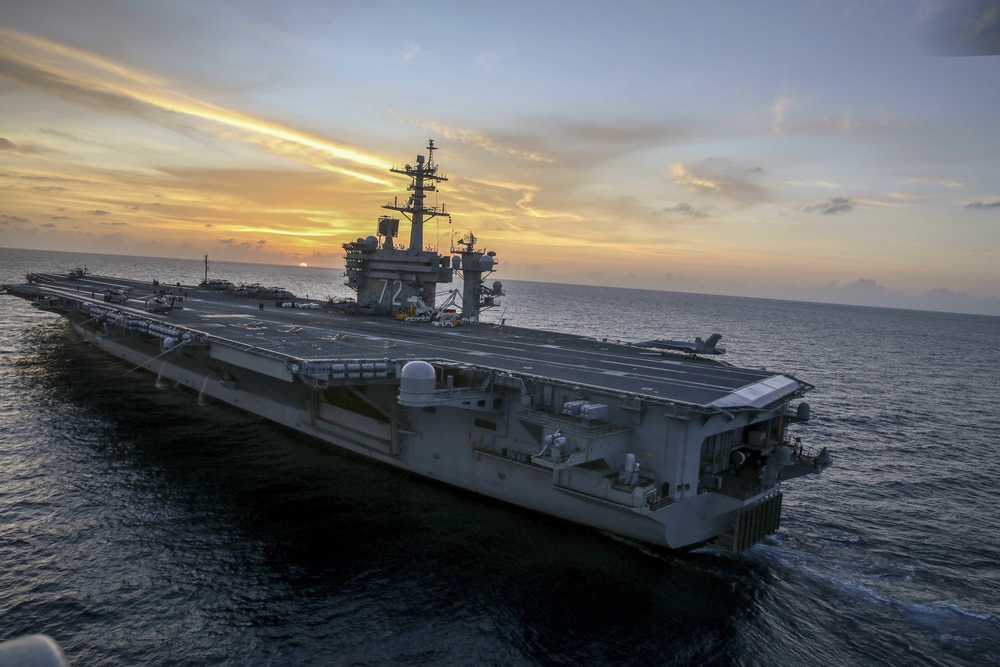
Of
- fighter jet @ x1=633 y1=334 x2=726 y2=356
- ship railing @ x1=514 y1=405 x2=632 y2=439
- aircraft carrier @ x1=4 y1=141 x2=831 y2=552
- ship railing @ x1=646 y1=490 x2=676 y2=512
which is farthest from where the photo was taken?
fighter jet @ x1=633 y1=334 x2=726 y2=356

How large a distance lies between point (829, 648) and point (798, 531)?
5863 mm

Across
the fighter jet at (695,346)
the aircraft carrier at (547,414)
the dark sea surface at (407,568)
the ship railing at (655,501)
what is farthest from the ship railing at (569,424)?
the fighter jet at (695,346)

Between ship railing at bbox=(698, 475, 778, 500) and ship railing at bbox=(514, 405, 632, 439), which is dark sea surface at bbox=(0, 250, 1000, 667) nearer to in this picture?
ship railing at bbox=(698, 475, 778, 500)

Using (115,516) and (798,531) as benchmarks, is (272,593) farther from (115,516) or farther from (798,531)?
(798,531)

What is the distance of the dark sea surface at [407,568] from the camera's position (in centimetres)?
1105

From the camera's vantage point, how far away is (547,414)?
581 inches

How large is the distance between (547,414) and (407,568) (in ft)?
15.8

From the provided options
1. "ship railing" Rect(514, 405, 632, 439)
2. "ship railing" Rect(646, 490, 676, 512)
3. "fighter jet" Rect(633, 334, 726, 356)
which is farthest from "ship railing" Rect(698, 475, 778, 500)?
"fighter jet" Rect(633, 334, 726, 356)

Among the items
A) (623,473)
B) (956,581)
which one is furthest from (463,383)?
(956,581)

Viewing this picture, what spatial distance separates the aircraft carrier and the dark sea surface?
933 millimetres

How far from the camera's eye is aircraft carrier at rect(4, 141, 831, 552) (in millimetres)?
13734

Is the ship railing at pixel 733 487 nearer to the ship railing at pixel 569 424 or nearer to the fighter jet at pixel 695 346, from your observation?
the ship railing at pixel 569 424

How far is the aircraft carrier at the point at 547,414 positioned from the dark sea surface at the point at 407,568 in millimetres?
933

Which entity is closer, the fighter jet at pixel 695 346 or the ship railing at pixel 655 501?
the ship railing at pixel 655 501
